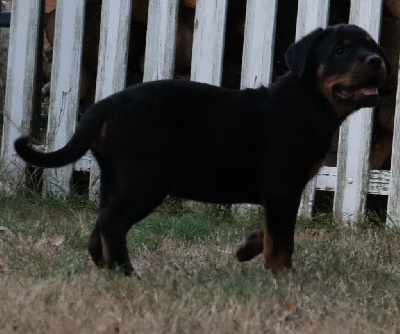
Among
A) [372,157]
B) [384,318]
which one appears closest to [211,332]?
[384,318]

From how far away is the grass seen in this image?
2.97m

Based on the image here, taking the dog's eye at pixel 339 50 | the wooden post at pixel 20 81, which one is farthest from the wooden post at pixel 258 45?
the dog's eye at pixel 339 50

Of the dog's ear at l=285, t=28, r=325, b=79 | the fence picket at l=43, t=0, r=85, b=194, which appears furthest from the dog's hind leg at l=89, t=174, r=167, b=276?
the fence picket at l=43, t=0, r=85, b=194

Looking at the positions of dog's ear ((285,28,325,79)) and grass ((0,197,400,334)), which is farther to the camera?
dog's ear ((285,28,325,79))

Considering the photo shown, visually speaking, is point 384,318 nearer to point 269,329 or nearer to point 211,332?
point 269,329

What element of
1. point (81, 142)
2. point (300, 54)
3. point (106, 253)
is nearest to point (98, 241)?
point (106, 253)

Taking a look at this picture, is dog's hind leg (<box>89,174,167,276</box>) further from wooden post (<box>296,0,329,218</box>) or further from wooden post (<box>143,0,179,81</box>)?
wooden post (<box>143,0,179,81</box>)

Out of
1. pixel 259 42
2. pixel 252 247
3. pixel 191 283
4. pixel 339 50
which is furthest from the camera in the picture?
pixel 259 42

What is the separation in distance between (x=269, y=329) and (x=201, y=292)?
422 millimetres

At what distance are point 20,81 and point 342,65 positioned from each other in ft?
11.0

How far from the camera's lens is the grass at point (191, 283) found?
2967mm

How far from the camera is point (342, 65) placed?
3959 millimetres

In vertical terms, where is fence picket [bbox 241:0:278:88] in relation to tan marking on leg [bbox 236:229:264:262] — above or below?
above

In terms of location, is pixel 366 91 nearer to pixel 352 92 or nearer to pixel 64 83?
pixel 352 92
